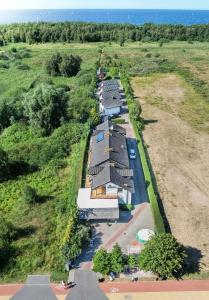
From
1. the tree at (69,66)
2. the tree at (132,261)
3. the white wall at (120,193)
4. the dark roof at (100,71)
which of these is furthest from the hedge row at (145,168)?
the tree at (69,66)

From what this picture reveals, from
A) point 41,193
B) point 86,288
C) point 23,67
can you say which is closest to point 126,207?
point 41,193

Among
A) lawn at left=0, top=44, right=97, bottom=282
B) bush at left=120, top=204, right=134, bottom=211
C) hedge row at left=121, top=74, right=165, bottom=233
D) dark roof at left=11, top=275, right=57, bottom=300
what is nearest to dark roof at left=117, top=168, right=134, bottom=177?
hedge row at left=121, top=74, right=165, bottom=233

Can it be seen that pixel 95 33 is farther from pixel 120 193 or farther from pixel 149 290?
pixel 149 290

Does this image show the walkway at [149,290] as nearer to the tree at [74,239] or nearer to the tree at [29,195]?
the tree at [74,239]

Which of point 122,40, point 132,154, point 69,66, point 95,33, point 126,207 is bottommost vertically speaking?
point 126,207

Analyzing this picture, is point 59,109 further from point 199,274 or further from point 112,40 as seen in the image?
point 112,40

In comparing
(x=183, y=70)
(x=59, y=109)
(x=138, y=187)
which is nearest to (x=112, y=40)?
(x=183, y=70)

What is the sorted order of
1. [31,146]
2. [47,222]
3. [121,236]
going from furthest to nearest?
[31,146] < [47,222] < [121,236]
